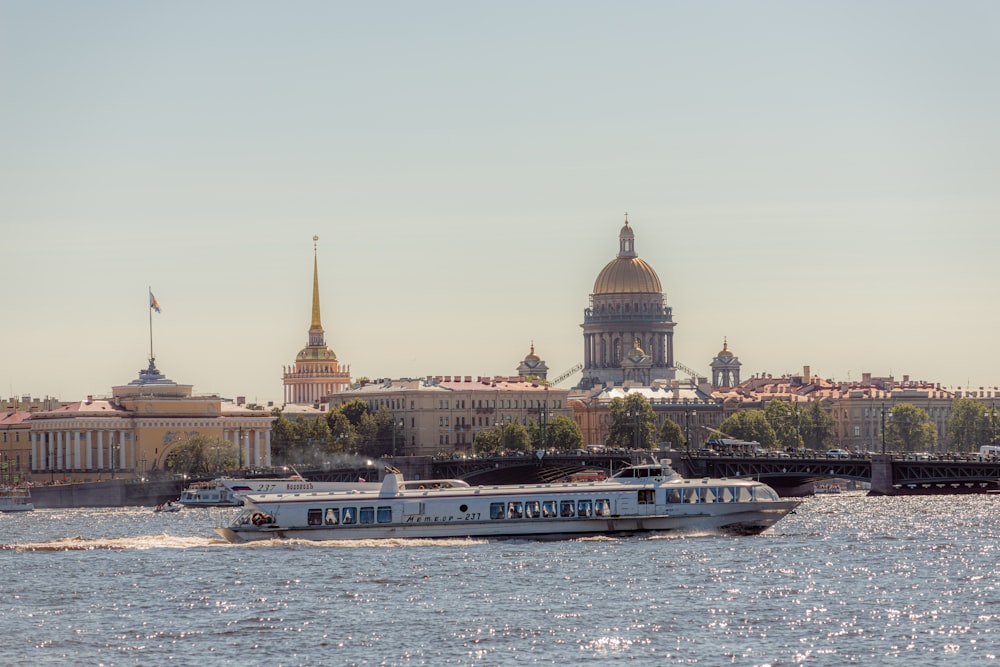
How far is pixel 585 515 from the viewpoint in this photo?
3410 inches

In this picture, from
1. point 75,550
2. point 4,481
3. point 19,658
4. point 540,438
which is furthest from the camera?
point 540,438

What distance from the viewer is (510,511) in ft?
287

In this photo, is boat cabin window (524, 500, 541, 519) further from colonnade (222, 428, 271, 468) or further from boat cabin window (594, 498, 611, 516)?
colonnade (222, 428, 271, 468)

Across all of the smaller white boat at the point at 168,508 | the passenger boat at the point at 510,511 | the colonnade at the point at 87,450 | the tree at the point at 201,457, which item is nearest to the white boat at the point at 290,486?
the smaller white boat at the point at 168,508

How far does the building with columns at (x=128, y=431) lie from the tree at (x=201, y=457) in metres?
2.96

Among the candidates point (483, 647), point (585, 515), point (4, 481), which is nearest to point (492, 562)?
point (585, 515)

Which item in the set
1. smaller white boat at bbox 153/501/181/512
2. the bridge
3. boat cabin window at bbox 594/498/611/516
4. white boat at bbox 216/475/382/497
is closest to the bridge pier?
the bridge

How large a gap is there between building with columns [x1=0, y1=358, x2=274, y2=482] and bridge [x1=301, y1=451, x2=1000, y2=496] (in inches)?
1047

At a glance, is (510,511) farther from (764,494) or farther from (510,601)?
(510,601)

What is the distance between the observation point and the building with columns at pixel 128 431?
177625mm

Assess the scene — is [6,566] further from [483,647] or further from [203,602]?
[483,647]

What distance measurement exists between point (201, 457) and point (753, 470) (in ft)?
169

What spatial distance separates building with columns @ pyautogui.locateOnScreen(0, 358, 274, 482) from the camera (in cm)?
17762

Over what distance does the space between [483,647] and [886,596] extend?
49.7 feet
